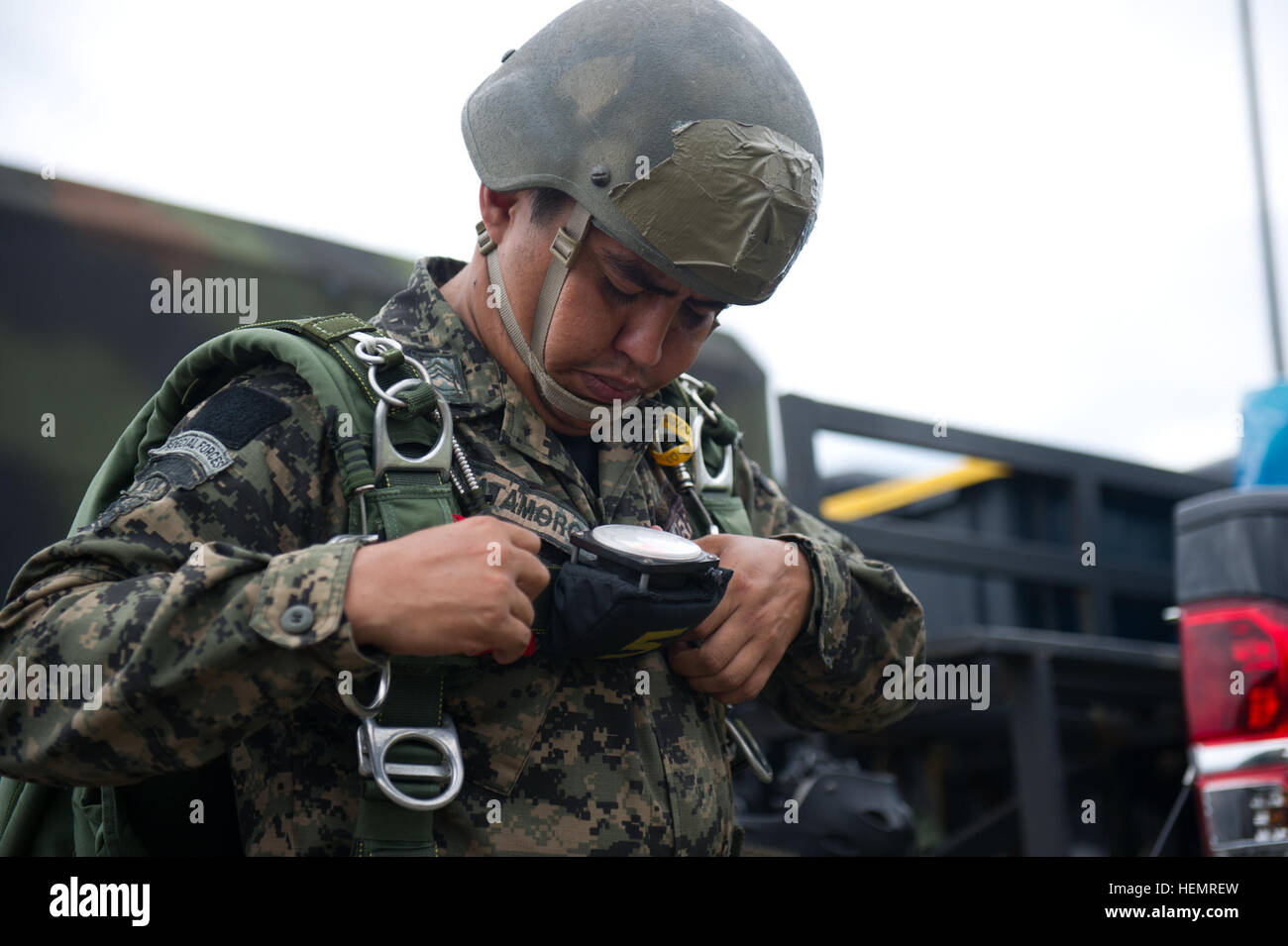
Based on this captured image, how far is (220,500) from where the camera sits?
179 centimetres

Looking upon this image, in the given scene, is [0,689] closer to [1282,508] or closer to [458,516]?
[458,516]

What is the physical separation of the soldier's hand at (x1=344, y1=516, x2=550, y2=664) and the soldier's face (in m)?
0.47

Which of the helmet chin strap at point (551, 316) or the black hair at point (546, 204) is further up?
the black hair at point (546, 204)

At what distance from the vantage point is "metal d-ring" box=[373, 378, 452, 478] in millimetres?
1841

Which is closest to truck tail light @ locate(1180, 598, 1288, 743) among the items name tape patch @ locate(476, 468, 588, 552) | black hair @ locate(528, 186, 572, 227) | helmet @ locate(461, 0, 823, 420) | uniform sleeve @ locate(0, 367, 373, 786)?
helmet @ locate(461, 0, 823, 420)

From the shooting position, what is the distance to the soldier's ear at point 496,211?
7.28 feet

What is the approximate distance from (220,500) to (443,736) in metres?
0.42

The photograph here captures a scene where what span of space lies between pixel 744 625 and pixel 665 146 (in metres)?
0.72

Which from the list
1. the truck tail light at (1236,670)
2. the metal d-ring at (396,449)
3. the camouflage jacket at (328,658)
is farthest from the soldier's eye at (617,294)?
the truck tail light at (1236,670)

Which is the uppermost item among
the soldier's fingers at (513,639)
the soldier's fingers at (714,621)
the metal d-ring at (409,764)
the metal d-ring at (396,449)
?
the metal d-ring at (396,449)

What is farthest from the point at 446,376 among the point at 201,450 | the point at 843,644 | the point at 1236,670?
the point at 1236,670

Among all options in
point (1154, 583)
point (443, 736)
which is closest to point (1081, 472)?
point (1154, 583)

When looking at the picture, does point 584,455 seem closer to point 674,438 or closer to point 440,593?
point 674,438

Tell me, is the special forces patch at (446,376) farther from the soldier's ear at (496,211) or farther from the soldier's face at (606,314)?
the soldier's ear at (496,211)
